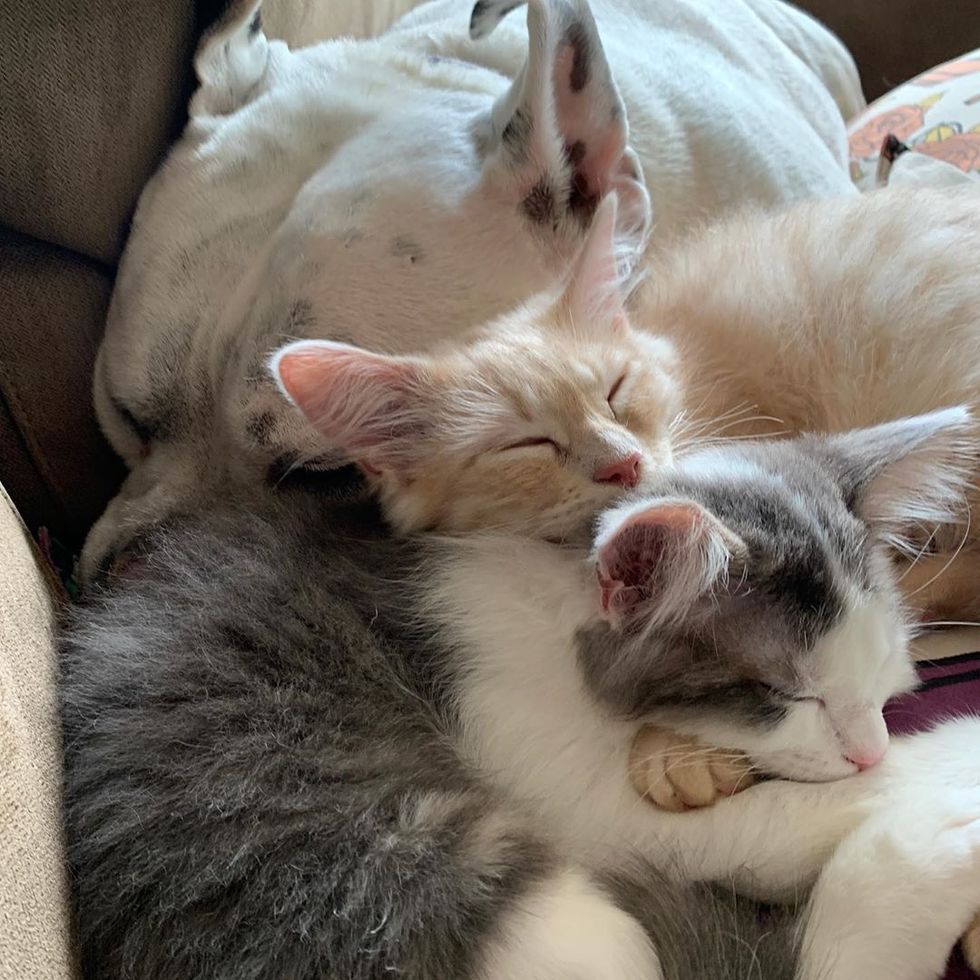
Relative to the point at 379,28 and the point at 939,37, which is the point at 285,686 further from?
the point at 939,37

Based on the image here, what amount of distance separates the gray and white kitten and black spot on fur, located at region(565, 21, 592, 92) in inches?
18.7

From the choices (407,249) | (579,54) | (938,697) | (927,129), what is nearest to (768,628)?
(938,697)

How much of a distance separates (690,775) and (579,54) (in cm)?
78

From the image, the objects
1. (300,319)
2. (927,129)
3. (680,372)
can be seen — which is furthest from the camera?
(927,129)

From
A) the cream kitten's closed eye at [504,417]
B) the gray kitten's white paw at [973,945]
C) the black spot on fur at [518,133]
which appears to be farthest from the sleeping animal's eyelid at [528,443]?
the gray kitten's white paw at [973,945]

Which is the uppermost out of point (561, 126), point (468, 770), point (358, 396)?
point (561, 126)

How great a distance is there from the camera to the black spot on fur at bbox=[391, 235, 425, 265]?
1122mm

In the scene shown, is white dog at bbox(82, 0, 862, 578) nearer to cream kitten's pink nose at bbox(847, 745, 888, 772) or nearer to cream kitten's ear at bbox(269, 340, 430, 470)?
cream kitten's ear at bbox(269, 340, 430, 470)

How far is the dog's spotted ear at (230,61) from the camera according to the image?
1199 millimetres

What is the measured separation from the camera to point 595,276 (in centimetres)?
112

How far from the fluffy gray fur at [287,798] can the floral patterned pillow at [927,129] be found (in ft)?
4.04

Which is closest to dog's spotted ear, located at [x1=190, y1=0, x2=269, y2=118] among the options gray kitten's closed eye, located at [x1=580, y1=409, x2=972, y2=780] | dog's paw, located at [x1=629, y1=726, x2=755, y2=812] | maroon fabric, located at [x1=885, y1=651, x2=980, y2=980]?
gray kitten's closed eye, located at [x1=580, y1=409, x2=972, y2=780]

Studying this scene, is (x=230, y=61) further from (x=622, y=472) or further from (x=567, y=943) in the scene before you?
(x=567, y=943)

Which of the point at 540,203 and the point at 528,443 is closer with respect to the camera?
the point at 528,443
